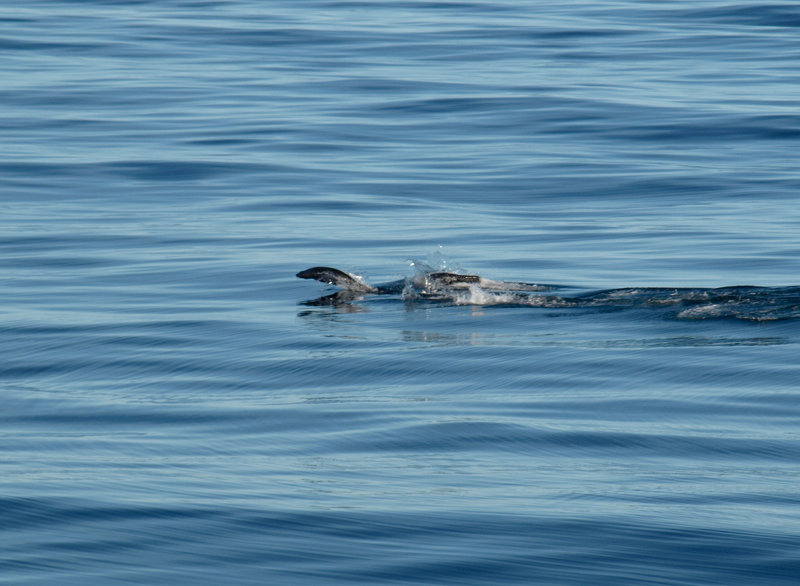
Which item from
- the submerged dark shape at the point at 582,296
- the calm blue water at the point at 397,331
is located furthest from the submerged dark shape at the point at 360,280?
the calm blue water at the point at 397,331

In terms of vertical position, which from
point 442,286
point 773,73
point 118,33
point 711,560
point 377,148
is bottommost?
point 711,560

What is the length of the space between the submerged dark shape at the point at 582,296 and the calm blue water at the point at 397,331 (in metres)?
0.05

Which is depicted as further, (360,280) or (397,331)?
(360,280)

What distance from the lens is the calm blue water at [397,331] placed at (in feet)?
15.4

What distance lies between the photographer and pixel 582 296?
9578 millimetres

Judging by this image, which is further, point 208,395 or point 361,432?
point 208,395

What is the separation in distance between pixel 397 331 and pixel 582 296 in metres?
1.50

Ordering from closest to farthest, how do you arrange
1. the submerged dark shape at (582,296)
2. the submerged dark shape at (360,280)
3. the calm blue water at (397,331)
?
1. the calm blue water at (397,331)
2. the submerged dark shape at (582,296)
3. the submerged dark shape at (360,280)

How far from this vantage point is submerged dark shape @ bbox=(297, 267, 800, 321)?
350 inches

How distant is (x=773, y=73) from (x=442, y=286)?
15.2 meters

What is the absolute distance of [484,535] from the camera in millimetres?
4664

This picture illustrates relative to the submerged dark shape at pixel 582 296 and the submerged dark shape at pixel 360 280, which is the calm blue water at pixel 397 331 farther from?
the submerged dark shape at pixel 360 280

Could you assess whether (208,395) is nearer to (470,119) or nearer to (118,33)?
(470,119)

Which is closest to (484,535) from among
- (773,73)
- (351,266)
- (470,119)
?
(351,266)
